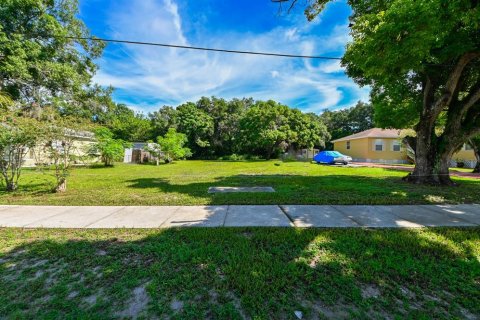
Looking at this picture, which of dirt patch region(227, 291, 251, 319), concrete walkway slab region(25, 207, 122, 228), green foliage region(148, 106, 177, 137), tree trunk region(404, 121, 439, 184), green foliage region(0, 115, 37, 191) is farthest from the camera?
green foliage region(148, 106, 177, 137)

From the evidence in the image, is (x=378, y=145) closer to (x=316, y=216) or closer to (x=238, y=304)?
(x=316, y=216)

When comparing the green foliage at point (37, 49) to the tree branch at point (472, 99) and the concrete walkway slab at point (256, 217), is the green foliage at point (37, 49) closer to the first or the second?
the concrete walkway slab at point (256, 217)

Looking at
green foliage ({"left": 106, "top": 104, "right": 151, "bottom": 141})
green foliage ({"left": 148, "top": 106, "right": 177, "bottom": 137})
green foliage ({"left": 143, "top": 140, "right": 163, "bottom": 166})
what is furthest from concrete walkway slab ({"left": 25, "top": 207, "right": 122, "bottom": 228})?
green foliage ({"left": 106, "top": 104, "right": 151, "bottom": 141})

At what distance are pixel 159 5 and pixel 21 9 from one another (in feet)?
32.6

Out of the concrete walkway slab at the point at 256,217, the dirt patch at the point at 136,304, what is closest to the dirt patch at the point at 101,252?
the dirt patch at the point at 136,304

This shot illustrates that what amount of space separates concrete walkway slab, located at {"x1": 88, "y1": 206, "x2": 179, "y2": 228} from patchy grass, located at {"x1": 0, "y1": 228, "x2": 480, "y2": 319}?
18.8 inches

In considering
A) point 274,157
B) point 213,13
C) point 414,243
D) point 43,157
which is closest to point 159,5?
point 213,13

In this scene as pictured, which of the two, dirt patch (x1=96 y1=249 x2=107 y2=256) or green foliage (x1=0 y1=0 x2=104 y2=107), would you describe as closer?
dirt patch (x1=96 y1=249 x2=107 y2=256)

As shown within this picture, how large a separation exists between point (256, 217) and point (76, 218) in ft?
12.5

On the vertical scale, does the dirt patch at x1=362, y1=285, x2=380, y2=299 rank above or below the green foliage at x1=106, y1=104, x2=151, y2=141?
below

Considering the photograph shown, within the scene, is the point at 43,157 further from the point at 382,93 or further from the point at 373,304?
the point at 382,93

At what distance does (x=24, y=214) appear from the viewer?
195 inches

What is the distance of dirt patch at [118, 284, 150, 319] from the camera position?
2013 millimetres

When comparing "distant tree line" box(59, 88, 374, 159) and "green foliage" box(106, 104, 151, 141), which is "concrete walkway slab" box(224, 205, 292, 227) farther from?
"green foliage" box(106, 104, 151, 141)
